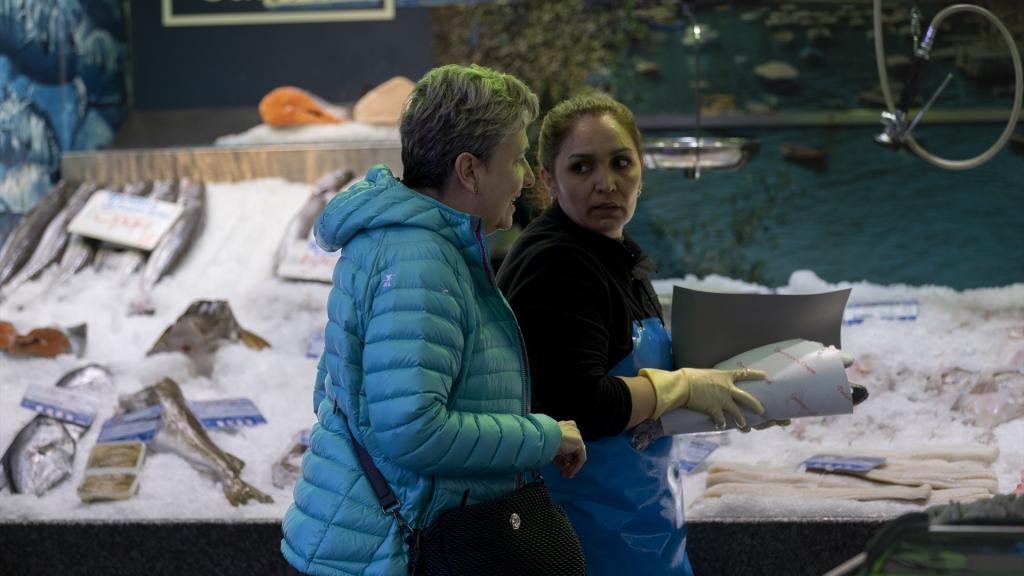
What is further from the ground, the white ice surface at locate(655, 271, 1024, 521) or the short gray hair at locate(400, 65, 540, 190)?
the short gray hair at locate(400, 65, 540, 190)

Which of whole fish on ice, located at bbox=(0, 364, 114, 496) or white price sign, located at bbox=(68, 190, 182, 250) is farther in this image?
white price sign, located at bbox=(68, 190, 182, 250)

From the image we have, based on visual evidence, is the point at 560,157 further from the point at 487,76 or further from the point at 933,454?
the point at 933,454

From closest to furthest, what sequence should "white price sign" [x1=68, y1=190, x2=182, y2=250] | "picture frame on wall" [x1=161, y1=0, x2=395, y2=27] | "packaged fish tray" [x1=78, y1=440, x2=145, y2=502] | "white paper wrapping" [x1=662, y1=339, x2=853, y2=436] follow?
"white paper wrapping" [x1=662, y1=339, x2=853, y2=436]
"packaged fish tray" [x1=78, y1=440, x2=145, y2=502]
"white price sign" [x1=68, y1=190, x2=182, y2=250]
"picture frame on wall" [x1=161, y1=0, x2=395, y2=27]

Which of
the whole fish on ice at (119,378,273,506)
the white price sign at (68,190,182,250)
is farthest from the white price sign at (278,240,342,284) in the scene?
the whole fish on ice at (119,378,273,506)

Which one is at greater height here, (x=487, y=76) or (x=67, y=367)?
(x=487, y=76)

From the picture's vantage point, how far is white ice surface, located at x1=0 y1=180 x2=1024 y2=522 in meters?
2.96

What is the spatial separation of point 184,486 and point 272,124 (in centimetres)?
177

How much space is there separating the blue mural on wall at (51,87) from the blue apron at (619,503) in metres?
2.94

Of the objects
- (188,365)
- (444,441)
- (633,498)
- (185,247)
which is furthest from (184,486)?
(444,441)

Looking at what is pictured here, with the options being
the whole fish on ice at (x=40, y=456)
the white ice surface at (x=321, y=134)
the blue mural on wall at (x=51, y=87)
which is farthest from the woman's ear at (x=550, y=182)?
the blue mural on wall at (x=51, y=87)

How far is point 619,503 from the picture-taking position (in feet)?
6.30

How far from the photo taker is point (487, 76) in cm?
166

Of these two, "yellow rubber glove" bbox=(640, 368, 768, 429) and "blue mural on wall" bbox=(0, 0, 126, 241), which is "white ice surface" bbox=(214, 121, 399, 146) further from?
"yellow rubber glove" bbox=(640, 368, 768, 429)

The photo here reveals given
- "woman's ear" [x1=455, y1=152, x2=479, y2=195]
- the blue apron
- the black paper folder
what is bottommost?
the blue apron
